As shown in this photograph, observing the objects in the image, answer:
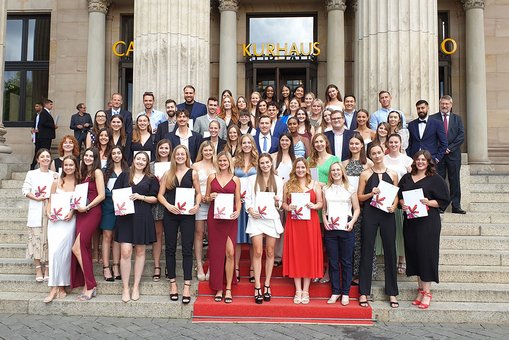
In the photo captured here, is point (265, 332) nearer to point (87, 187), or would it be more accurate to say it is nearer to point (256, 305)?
point (256, 305)

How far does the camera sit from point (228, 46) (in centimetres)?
1712

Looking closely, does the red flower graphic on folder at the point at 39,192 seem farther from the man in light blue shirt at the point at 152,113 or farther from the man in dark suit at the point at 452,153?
the man in dark suit at the point at 452,153

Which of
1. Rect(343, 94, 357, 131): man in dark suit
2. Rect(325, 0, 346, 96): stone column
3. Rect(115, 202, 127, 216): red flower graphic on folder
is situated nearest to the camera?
Rect(115, 202, 127, 216): red flower graphic on folder

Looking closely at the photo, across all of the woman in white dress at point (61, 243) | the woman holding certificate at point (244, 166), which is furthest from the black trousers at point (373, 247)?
the woman in white dress at point (61, 243)

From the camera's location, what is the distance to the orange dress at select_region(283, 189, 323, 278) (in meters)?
Result: 6.36

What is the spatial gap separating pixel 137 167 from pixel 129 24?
13.8m

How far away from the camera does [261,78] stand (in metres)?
18.1

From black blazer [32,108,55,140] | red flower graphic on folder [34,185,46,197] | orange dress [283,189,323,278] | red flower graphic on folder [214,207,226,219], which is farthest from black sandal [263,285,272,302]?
black blazer [32,108,55,140]

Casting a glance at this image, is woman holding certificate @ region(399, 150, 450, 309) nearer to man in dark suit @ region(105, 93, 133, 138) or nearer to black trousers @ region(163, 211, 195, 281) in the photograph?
black trousers @ region(163, 211, 195, 281)

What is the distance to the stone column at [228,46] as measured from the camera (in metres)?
17.1

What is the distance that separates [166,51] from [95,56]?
9.20m

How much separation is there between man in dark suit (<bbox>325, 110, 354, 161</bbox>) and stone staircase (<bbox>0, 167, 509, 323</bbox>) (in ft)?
6.37

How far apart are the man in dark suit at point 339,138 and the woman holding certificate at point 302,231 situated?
3.46ft

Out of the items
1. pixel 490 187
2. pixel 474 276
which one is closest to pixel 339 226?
pixel 474 276
